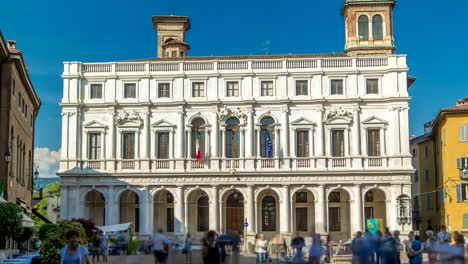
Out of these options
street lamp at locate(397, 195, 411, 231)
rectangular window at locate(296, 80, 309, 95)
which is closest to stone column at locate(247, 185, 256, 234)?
rectangular window at locate(296, 80, 309, 95)

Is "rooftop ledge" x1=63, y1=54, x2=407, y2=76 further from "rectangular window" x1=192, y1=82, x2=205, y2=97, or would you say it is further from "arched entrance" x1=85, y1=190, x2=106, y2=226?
"arched entrance" x1=85, y1=190, x2=106, y2=226

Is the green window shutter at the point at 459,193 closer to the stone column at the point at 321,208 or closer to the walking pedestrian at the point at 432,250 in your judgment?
the stone column at the point at 321,208

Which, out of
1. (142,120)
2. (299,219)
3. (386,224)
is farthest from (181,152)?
(386,224)

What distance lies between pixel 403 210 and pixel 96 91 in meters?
26.0

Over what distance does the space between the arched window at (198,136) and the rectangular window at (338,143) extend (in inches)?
406

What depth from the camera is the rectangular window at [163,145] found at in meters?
62.1

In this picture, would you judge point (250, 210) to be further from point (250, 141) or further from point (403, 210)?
point (403, 210)

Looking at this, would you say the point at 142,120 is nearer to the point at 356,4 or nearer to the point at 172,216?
the point at 172,216

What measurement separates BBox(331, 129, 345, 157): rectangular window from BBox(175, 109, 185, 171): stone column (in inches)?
469

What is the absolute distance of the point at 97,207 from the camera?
63.4m

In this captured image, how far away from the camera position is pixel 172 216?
2464 inches

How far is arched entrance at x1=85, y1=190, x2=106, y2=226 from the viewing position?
207 feet

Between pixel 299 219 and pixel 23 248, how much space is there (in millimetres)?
21497

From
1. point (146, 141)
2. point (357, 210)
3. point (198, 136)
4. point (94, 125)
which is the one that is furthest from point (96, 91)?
point (357, 210)
